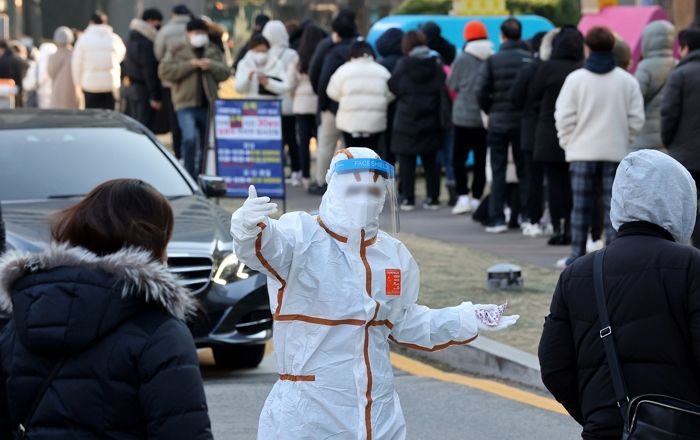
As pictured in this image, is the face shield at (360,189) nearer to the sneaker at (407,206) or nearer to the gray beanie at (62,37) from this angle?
the sneaker at (407,206)

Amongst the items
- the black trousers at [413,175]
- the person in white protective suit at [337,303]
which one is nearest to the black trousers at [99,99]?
the black trousers at [413,175]

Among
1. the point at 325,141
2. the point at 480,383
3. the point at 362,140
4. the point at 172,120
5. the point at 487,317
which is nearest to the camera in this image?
the point at 487,317

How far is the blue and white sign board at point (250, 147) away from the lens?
15.1 meters

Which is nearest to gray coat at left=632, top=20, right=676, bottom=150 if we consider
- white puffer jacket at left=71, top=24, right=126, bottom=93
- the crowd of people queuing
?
the crowd of people queuing

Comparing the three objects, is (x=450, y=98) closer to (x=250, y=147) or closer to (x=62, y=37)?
(x=250, y=147)

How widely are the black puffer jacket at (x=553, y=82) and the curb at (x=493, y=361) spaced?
4060 mm

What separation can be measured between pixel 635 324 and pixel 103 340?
1.60 m

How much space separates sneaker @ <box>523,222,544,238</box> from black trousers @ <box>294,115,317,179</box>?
4.76 metres

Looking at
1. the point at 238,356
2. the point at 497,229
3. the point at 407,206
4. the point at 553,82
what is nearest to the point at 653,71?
the point at 553,82

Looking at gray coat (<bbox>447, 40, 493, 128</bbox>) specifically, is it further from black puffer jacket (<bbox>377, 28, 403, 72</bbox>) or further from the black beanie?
the black beanie

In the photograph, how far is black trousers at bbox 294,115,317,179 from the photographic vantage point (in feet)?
63.3

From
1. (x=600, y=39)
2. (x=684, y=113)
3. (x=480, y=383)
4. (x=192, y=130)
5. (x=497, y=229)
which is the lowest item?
(x=497, y=229)

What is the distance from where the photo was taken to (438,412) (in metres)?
8.35

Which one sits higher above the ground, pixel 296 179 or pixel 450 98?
pixel 450 98
